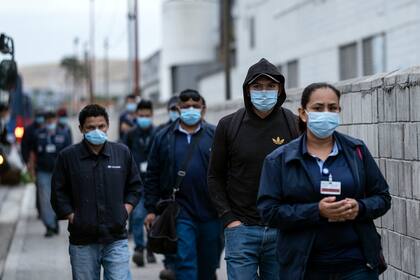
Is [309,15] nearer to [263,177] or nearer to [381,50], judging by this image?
[381,50]

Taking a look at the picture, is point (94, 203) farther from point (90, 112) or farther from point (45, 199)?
point (45, 199)

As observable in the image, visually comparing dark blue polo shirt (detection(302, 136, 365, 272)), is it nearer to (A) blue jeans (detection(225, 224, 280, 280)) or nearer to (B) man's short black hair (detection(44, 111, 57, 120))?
(A) blue jeans (detection(225, 224, 280, 280))

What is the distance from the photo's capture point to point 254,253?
21.5 ft

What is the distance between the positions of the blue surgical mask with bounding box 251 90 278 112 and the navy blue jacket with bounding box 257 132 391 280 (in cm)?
122

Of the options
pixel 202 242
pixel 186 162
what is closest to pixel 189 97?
pixel 186 162

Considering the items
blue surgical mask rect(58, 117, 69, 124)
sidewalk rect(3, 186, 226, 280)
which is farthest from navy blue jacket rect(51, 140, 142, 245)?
blue surgical mask rect(58, 117, 69, 124)

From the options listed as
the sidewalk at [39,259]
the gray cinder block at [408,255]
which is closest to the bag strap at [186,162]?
the gray cinder block at [408,255]

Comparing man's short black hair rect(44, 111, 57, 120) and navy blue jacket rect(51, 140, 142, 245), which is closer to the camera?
navy blue jacket rect(51, 140, 142, 245)

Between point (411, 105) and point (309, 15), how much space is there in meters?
34.2

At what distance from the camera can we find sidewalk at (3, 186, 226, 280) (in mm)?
11389

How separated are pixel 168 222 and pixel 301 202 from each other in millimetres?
3325

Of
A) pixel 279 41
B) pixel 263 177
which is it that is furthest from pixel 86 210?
pixel 279 41

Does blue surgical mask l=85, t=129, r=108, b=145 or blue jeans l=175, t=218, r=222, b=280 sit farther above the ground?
blue surgical mask l=85, t=129, r=108, b=145

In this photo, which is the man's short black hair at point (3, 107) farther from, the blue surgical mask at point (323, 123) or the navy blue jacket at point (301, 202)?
the blue surgical mask at point (323, 123)
